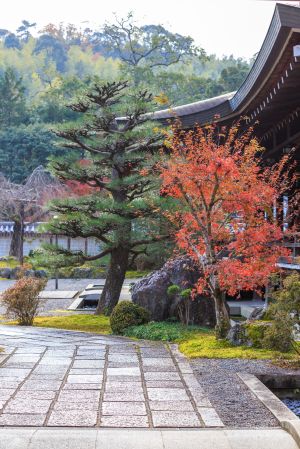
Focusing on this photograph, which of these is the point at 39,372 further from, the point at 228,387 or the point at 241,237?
the point at 241,237

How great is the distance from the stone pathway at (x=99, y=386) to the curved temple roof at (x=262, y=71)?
4.59 meters

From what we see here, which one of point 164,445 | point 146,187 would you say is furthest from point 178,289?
point 164,445

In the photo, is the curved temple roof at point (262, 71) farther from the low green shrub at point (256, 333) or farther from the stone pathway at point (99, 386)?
the stone pathway at point (99, 386)

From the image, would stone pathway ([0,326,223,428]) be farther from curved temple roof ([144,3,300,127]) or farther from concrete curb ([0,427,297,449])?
curved temple roof ([144,3,300,127])

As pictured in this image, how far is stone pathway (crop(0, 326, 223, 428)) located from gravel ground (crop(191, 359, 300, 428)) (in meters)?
0.11

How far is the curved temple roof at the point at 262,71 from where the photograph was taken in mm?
8203

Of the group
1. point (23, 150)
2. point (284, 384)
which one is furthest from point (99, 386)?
point (23, 150)

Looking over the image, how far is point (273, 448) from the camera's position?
4.63 meters

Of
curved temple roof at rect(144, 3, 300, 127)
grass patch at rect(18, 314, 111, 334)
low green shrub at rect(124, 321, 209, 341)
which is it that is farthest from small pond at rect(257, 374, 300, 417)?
grass patch at rect(18, 314, 111, 334)

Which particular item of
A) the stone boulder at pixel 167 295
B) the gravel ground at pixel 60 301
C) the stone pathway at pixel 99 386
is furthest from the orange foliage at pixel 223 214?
the gravel ground at pixel 60 301

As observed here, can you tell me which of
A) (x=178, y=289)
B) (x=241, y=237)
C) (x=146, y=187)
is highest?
(x=146, y=187)

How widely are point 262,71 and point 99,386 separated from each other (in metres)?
6.14

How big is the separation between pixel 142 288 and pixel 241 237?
8.52 feet

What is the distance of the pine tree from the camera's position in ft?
40.6
